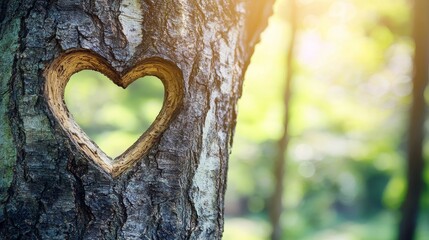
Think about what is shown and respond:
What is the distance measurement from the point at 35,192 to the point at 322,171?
15707 mm

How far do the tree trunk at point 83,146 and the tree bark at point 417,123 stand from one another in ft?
20.8

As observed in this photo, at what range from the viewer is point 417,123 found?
745cm

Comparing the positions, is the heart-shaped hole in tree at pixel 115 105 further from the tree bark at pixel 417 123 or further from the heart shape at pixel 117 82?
the heart shape at pixel 117 82

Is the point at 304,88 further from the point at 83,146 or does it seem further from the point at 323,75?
the point at 83,146

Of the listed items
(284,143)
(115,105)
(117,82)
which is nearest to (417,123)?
(284,143)

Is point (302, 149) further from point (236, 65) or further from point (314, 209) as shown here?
point (236, 65)

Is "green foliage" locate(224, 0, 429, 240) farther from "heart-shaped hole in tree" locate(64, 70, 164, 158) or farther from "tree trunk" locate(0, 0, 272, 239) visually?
"tree trunk" locate(0, 0, 272, 239)

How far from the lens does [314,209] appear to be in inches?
688

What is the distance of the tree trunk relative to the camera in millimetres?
1441

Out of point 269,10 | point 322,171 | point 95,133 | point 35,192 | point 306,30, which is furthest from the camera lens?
point 322,171

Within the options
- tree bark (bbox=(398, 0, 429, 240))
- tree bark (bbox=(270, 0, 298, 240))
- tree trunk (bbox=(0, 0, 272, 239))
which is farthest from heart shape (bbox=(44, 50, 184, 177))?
tree bark (bbox=(398, 0, 429, 240))

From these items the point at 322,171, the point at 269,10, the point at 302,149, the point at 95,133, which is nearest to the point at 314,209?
the point at 322,171

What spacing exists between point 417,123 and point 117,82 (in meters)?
6.61

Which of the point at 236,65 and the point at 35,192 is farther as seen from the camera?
the point at 236,65
